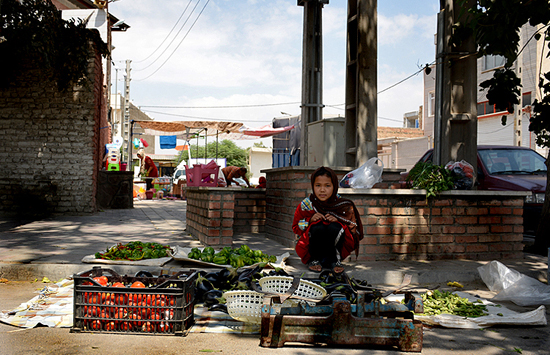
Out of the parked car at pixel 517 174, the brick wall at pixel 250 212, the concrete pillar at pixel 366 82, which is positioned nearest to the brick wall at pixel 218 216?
the brick wall at pixel 250 212

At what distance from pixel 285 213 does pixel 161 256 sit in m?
1.93

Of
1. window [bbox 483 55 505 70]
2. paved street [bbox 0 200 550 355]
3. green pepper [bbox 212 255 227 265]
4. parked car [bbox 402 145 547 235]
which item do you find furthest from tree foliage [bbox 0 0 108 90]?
window [bbox 483 55 505 70]

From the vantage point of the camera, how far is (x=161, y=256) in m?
5.43

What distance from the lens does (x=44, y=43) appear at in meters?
10.1

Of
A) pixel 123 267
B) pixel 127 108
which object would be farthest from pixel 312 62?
pixel 127 108

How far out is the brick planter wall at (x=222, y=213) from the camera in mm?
6328

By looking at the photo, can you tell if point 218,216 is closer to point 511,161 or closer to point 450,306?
point 450,306

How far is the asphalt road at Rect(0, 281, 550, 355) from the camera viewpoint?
297cm

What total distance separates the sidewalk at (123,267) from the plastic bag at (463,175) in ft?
3.31

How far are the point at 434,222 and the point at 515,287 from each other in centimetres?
149

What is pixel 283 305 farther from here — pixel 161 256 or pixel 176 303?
pixel 161 256

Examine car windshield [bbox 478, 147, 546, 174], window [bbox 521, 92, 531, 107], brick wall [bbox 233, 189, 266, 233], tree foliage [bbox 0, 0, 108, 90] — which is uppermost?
window [bbox 521, 92, 531, 107]

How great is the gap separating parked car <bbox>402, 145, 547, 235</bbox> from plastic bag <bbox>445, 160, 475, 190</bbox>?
184 centimetres

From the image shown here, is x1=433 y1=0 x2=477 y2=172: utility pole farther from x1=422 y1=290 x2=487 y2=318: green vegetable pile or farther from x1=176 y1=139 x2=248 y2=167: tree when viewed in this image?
x1=176 y1=139 x2=248 y2=167: tree
